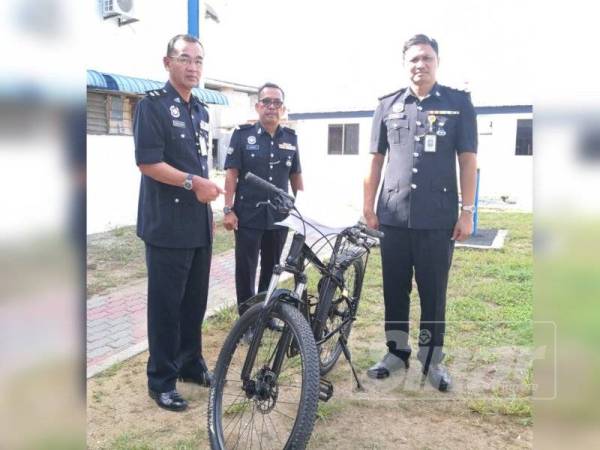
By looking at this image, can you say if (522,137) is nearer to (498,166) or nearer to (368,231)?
(498,166)

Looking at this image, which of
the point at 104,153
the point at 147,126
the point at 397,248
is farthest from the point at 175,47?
the point at 104,153

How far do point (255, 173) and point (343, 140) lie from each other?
13110 millimetres

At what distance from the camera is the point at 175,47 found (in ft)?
8.59

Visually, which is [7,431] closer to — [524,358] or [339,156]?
[524,358]

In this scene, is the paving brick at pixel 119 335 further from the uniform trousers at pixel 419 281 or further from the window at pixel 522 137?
the window at pixel 522 137

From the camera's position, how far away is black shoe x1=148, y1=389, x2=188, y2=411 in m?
2.73

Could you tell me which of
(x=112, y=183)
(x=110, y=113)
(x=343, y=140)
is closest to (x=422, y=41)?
(x=112, y=183)

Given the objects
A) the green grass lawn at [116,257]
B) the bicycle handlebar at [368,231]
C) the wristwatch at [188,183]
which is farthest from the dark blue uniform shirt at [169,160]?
the green grass lawn at [116,257]

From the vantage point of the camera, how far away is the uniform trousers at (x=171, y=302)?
2.69 metres

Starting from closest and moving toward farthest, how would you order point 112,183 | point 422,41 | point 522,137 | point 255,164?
point 422,41, point 255,164, point 112,183, point 522,137

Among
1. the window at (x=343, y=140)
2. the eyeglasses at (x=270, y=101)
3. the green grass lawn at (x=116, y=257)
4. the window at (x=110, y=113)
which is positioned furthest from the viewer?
the window at (x=343, y=140)

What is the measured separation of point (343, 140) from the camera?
1634 centimetres

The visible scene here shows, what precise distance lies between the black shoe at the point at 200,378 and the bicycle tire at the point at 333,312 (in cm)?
68

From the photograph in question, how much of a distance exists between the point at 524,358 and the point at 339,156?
43.5ft
